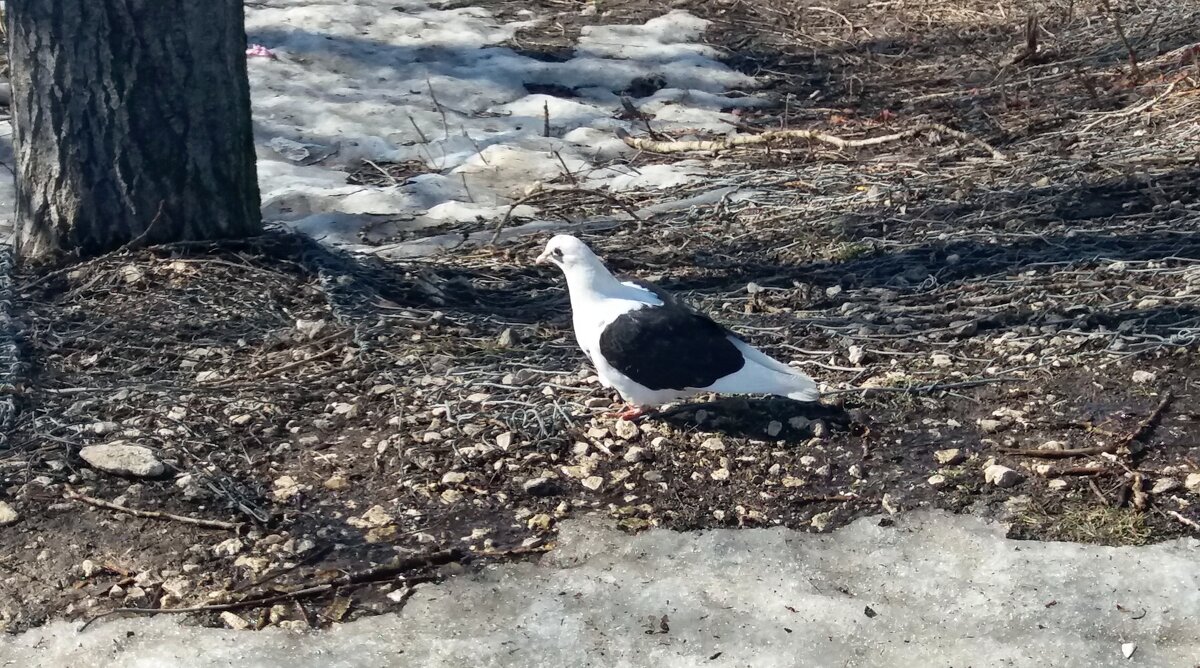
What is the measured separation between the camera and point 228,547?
3.29 metres

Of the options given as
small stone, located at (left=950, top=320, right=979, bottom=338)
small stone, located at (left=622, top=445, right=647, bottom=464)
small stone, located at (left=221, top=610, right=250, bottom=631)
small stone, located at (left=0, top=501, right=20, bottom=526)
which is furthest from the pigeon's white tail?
small stone, located at (left=0, top=501, right=20, bottom=526)

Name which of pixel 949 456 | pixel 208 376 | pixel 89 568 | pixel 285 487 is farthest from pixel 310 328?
pixel 949 456

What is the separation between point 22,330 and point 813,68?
6.08m

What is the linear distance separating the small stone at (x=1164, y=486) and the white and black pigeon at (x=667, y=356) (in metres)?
0.97

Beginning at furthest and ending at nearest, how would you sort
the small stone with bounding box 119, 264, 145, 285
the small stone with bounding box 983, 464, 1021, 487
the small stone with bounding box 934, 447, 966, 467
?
the small stone with bounding box 119, 264, 145, 285, the small stone with bounding box 934, 447, 966, 467, the small stone with bounding box 983, 464, 1021, 487

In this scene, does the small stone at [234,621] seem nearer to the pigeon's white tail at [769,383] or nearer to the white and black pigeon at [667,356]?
the white and black pigeon at [667,356]

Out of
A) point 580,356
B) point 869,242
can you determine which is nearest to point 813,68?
point 869,242

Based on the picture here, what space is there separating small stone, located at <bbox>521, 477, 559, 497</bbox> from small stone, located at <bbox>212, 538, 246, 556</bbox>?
816 mm

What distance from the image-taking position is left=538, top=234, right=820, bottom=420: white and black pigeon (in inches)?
146

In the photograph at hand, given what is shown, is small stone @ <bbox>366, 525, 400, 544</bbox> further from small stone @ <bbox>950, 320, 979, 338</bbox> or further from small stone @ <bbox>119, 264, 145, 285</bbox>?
small stone @ <bbox>950, 320, 979, 338</bbox>

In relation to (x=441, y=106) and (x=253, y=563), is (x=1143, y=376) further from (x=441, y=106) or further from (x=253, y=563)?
(x=441, y=106)

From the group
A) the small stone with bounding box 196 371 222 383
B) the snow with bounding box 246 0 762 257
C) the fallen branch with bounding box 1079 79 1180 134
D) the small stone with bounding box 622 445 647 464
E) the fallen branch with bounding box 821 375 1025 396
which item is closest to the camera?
the small stone with bounding box 622 445 647 464

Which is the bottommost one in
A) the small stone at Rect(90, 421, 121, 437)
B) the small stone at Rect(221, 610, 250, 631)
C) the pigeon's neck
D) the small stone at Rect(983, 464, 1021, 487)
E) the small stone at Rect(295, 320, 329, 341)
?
the small stone at Rect(221, 610, 250, 631)

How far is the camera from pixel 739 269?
520 centimetres
